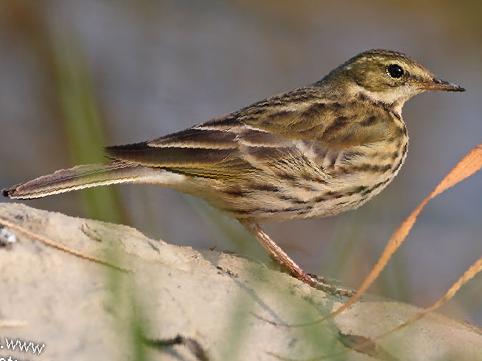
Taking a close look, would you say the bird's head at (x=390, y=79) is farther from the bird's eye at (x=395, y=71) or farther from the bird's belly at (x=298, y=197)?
the bird's belly at (x=298, y=197)

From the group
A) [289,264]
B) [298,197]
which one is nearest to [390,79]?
[298,197]

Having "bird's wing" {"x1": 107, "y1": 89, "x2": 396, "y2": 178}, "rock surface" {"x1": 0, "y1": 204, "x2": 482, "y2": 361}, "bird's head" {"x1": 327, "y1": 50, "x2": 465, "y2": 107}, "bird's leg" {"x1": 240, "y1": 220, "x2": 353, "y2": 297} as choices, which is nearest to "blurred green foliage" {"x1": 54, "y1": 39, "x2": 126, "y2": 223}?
"rock surface" {"x1": 0, "y1": 204, "x2": 482, "y2": 361}

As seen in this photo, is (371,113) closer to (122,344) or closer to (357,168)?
(357,168)

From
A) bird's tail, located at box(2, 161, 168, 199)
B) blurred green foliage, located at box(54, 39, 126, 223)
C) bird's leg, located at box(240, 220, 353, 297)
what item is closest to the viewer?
blurred green foliage, located at box(54, 39, 126, 223)

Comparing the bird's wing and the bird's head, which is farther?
the bird's head

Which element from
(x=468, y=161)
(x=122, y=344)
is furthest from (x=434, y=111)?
(x=122, y=344)

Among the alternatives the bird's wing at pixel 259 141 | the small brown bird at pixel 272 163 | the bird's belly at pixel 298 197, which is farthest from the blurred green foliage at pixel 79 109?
the bird's belly at pixel 298 197

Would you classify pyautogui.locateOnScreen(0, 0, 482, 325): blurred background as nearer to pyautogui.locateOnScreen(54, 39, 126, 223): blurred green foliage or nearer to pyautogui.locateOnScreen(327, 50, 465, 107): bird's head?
pyautogui.locateOnScreen(327, 50, 465, 107): bird's head

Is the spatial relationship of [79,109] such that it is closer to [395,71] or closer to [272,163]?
[272,163]
